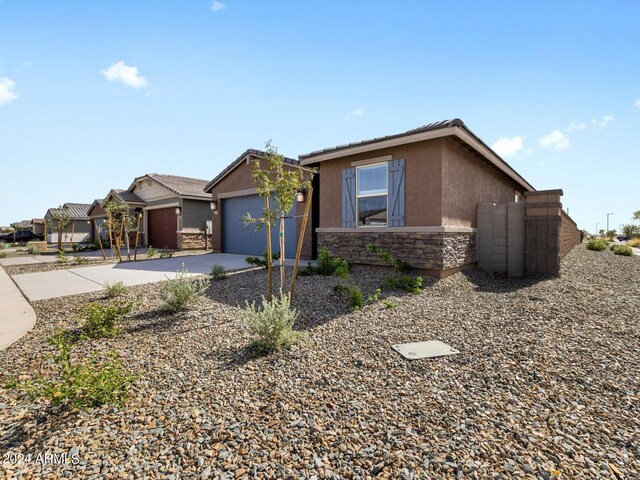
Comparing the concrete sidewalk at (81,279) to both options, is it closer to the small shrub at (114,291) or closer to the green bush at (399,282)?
the small shrub at (114,291)

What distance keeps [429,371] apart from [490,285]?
5.26 m

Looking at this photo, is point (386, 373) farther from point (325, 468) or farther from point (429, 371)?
point (325, 468)

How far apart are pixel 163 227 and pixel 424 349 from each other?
19.1m

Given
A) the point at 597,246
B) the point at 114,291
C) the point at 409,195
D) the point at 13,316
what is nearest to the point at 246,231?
the point at 114,291

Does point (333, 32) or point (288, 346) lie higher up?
point (333, 32)

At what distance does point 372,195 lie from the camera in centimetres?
862

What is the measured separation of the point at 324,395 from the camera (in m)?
2.70

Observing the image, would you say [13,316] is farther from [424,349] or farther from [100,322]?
[424,349]

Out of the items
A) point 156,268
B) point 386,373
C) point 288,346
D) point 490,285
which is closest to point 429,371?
point 386,373

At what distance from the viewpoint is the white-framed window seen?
27.5ft

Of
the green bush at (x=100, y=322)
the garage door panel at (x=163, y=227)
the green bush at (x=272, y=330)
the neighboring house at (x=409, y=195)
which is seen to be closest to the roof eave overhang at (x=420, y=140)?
the neighboring house at (x=409, y=195)

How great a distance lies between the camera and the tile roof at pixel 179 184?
1740 centimetres

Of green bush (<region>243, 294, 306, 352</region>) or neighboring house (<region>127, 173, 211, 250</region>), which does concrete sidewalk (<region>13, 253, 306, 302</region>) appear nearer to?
green bush (<region>243, 294, 306, 352</region>)

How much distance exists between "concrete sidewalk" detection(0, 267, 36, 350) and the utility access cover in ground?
492 centimetres
